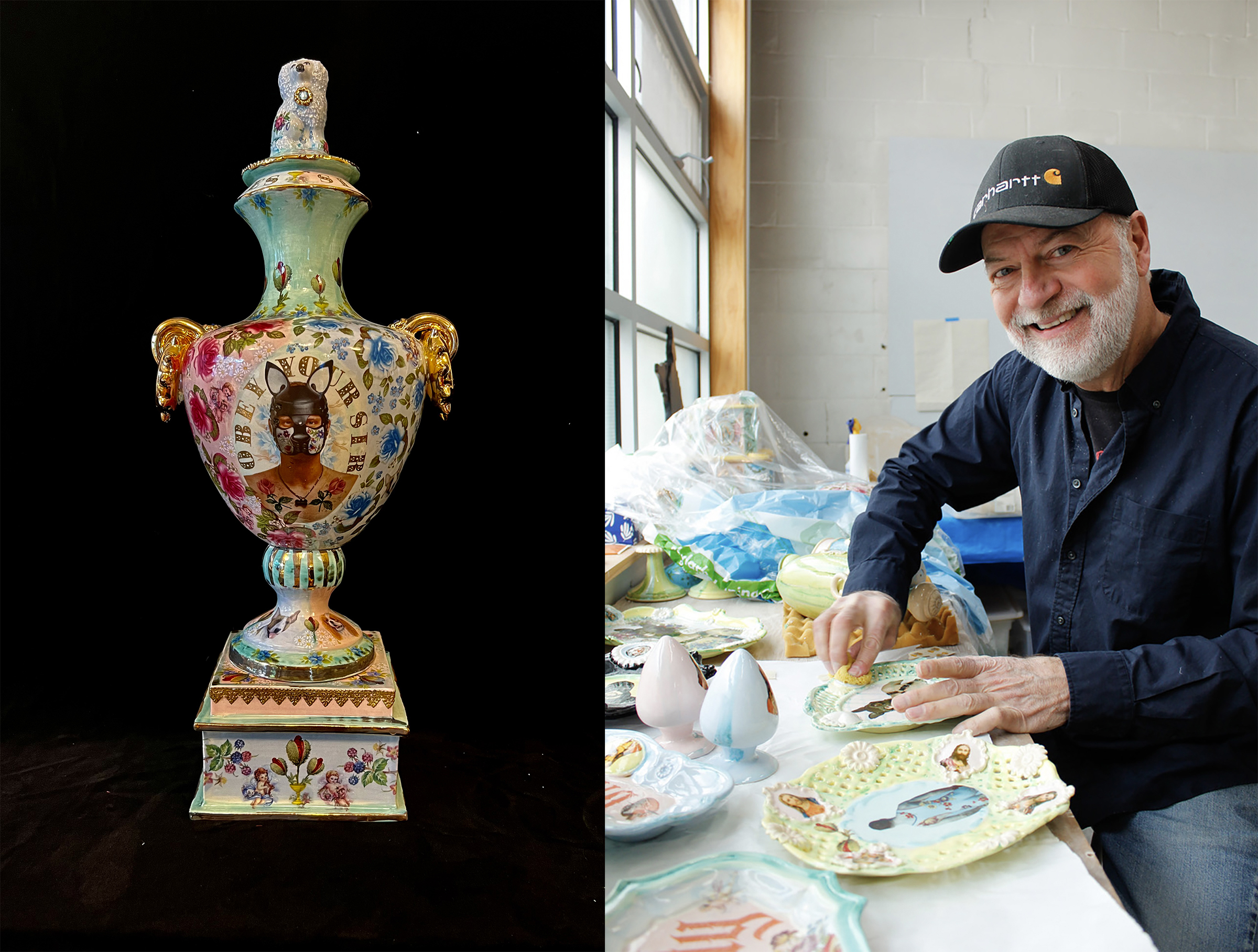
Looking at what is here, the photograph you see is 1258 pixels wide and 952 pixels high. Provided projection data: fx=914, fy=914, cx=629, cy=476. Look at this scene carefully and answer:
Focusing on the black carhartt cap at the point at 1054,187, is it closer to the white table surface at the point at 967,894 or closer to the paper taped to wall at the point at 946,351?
the white table surface at the point at 967,894

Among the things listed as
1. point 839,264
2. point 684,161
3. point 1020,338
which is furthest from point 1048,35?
point 1020,338

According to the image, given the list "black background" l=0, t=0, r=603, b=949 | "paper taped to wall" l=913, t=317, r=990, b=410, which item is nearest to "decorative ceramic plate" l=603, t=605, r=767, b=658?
"black background" l=0, t=0, r=603, b=949

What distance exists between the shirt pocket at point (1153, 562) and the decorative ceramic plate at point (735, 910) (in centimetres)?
77

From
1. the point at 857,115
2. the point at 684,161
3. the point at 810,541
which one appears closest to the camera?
the point at 810,541

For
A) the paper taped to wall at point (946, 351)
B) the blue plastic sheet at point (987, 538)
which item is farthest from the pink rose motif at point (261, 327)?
the paper taped to wall at point (946, 351)

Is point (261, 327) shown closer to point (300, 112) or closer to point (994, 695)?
point (300, 112)

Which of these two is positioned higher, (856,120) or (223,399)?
(856,120)

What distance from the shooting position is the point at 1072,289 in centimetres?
125

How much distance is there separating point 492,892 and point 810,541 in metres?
0.94

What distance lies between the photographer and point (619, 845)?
691mm

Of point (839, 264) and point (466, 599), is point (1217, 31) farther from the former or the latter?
point (466, 599)

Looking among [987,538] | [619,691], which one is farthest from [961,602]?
[987,538]

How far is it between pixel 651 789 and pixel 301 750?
19.8 inches

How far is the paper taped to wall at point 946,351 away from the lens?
12.8 ft
